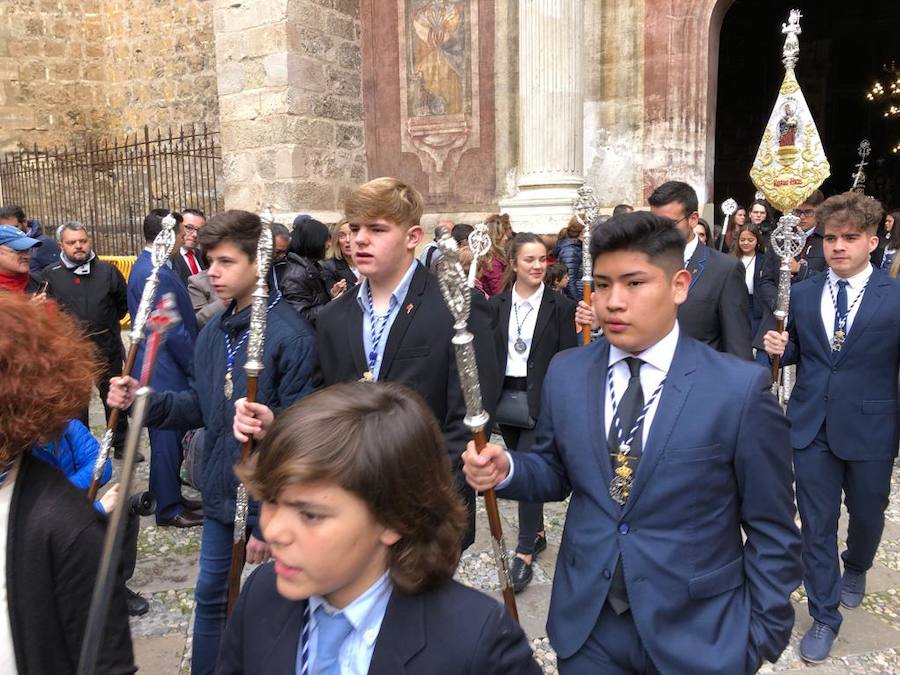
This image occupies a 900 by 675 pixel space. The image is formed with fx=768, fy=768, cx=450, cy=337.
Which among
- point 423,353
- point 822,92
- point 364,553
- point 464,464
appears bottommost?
point 464,464

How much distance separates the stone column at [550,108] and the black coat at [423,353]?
6.22 m

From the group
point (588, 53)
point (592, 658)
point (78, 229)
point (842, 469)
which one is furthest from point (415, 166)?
point (592, 658)

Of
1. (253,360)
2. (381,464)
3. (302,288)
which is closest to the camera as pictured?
(381,464)

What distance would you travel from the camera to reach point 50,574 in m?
1.59

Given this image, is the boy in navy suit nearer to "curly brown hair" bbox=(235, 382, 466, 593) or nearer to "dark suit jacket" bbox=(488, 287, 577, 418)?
"curly brown hair" bbox=(235, 382, 466, 593)

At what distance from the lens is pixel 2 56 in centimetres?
1556

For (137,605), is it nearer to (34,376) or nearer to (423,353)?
(423,353)

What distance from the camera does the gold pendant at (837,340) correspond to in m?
3.46

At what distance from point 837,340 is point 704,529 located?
78.3 inches

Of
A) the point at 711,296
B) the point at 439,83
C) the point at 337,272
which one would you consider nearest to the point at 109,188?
the point at 439,83

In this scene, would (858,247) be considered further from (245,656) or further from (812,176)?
(245,656)

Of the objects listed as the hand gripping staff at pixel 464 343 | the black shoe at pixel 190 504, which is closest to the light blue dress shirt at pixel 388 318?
the hand gripping staff at pixel 464 343

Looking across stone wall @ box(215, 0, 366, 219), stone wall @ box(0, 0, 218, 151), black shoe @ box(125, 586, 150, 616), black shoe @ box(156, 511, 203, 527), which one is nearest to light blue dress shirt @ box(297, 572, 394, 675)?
black shoe @ box(125, 586, 150, 616)

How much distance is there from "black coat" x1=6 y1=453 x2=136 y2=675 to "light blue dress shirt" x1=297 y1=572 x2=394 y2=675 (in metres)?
0.55
